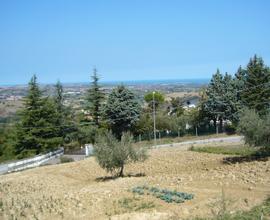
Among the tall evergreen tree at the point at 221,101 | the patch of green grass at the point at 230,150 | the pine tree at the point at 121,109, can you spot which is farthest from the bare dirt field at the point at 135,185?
the tall evergreen tree at the point at 221,101

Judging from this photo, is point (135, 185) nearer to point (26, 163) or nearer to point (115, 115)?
point (26, 163)

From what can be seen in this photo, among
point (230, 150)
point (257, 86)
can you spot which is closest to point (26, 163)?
point (230, 150)

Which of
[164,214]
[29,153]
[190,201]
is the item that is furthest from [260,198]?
[29,153]

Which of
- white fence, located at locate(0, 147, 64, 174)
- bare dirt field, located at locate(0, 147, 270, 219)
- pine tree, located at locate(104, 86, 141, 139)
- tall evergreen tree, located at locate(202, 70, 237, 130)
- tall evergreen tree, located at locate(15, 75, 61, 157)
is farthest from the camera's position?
tall evergreen tree, located at locate(202, 70, 237, 130)

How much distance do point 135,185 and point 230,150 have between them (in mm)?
16952

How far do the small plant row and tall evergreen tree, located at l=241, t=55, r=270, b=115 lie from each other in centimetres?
3810

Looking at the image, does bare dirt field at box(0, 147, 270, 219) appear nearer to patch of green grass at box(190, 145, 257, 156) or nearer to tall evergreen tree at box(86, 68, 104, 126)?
patch of green grass at box(190, 145, 257, 156)

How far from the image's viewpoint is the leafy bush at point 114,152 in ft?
113

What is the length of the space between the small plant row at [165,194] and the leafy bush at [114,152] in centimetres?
542

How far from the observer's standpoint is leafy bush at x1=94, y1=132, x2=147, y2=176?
34562 mm

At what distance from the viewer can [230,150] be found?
44906 millimetres

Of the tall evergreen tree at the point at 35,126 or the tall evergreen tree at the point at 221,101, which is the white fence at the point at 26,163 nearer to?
the tall evergreen tree at the point at 35,126

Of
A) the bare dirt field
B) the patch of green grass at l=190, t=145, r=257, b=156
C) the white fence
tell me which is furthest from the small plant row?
the white fence

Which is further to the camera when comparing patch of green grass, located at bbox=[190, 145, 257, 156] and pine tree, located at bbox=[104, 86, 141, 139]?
pine tree, located at bbox=[104, 86, 141, 139]
